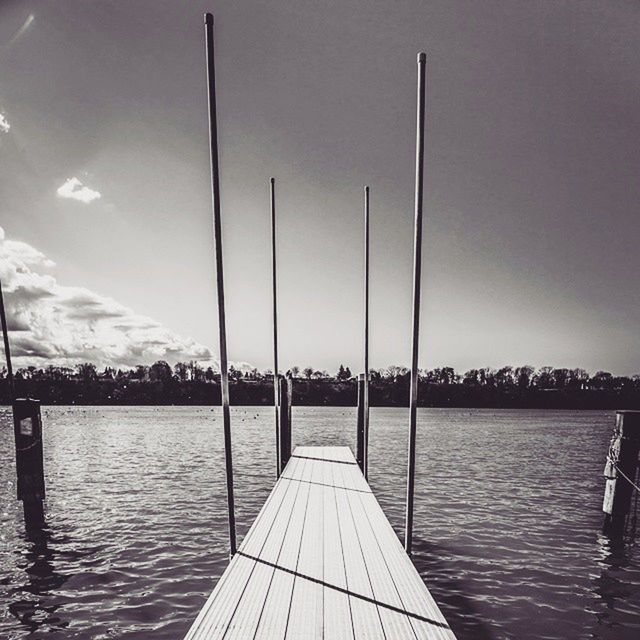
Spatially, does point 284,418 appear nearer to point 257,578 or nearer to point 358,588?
point 257,578

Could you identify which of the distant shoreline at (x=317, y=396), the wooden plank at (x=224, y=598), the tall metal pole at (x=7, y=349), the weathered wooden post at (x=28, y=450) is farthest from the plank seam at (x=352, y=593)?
the distant shoreline at (x=317, y=396)

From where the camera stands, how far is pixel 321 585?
5043mm

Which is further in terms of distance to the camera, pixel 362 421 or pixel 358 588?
pixel 362 421

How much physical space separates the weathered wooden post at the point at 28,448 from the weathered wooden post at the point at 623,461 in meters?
12.8

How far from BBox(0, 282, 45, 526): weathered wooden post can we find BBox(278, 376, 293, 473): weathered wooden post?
6060 millimetres

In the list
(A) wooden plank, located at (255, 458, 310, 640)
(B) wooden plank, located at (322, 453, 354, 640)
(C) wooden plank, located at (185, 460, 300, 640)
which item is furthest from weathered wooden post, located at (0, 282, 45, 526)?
(B) wooden plank, located at (322, 453, 354, 640)

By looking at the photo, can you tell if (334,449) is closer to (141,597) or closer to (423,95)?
(141,597)

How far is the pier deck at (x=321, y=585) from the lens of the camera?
409cm

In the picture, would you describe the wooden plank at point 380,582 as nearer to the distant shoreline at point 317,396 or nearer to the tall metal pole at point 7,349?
the tall metal pole at point 7,349

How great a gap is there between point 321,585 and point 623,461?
8635mm

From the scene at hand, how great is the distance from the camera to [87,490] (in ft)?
62.3

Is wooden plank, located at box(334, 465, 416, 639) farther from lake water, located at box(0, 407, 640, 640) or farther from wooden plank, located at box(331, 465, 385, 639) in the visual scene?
lake water, located at box(0, 407, 640, 640)

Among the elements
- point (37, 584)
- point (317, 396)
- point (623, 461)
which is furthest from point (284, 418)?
point (317, 396)

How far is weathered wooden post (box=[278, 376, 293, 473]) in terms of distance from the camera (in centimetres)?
1471
